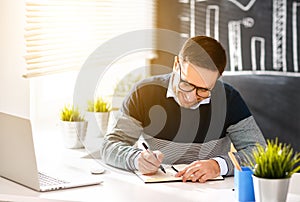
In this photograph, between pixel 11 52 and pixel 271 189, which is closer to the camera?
pixel 271 189

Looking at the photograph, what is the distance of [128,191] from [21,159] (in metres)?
0.39

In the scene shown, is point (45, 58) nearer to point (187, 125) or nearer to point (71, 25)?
point (71, 25)

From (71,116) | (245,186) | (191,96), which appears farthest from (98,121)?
(245,186)

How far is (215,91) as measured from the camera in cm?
259

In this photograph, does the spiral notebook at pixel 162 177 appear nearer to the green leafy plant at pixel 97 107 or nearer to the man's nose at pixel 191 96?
the man's nose at pixel 191 96

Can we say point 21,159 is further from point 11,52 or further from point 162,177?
point 11,52

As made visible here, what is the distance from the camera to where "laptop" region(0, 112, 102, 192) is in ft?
6.64

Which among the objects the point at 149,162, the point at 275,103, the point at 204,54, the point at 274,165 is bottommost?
the point at 275,103

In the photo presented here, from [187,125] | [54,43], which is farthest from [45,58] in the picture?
[187,125]

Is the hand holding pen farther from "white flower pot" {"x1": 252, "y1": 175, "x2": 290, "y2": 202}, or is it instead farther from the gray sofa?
the gray sofa

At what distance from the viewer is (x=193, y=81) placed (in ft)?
7.67

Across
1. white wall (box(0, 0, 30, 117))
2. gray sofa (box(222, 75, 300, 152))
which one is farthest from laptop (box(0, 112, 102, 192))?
gray sofa (box(222, 75, 300, 152))

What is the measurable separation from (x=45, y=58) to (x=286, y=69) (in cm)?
136

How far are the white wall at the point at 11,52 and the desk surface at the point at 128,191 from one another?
0.88m
